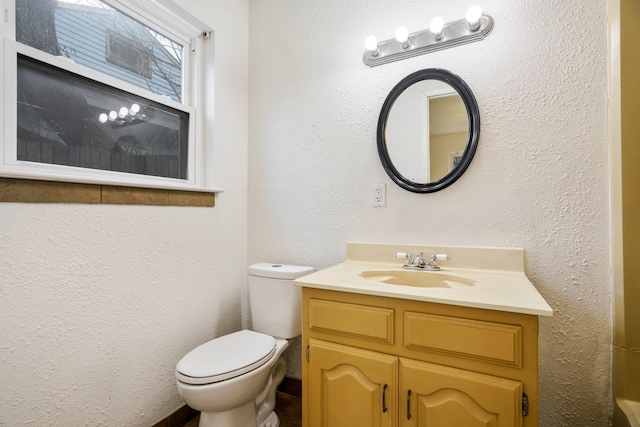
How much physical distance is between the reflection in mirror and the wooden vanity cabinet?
29.8 inches

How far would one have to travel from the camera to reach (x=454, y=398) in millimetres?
946

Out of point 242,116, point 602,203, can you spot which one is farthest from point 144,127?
point 602,203

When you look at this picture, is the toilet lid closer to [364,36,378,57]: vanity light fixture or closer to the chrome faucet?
the chrome faucet

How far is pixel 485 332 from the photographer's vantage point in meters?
0.91

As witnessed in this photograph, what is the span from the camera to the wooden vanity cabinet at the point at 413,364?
88cm

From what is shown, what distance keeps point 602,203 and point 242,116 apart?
76.0 inches

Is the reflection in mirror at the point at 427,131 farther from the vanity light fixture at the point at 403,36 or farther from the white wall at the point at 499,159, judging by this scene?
the vanity light fixture at the point at 403,36

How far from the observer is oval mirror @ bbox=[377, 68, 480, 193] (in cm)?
142

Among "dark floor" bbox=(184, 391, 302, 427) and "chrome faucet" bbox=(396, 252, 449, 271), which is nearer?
"chrome faucet" bbox=(396, 252, 449, 271)

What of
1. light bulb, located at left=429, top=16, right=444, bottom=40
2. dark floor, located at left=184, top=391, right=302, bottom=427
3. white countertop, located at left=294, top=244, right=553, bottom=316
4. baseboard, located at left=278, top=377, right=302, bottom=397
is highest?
light bulb, located at left=429, top=16, right=444, bottom=40

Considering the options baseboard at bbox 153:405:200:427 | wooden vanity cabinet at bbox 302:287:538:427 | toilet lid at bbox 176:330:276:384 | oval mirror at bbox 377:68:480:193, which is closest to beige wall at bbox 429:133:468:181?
oval mirror at bbox 377:68:480:193

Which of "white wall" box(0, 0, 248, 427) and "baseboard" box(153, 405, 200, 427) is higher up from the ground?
"white wall" box(0, 0, 248, 427)

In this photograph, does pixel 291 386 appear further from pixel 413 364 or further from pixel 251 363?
pixel 413 364

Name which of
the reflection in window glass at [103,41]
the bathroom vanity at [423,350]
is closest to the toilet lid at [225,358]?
the bathroom vanity at [423,350]
